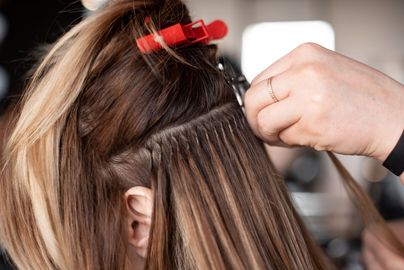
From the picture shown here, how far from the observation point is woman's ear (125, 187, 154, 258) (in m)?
0.77

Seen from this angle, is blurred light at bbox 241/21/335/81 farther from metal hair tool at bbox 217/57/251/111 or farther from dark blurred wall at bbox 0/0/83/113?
metal hair tool at bbox 217/57/251/111

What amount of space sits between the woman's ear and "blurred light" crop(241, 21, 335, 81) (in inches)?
141

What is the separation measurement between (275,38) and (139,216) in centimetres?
379

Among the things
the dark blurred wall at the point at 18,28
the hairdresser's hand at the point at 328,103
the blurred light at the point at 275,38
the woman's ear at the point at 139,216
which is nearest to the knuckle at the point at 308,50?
the hairdresser's hand at the point at 328,103

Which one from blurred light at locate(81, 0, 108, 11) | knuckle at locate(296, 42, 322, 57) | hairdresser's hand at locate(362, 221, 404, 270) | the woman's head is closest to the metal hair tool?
the woman's head

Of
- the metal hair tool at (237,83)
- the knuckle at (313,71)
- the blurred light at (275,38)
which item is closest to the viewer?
the knuckle at (313,71)

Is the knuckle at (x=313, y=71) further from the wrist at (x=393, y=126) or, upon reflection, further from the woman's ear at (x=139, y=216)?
the woman's ear at (x=139, y=216)

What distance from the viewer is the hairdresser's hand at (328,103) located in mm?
690

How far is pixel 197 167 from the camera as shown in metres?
0.76

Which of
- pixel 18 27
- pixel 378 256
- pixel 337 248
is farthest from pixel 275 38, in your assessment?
pixel 378 256

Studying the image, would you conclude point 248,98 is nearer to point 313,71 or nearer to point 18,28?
point 313,71

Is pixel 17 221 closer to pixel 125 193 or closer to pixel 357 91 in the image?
pixel 125 193

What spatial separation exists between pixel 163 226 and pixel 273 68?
300mm

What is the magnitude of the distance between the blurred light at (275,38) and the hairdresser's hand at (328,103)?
362cm
